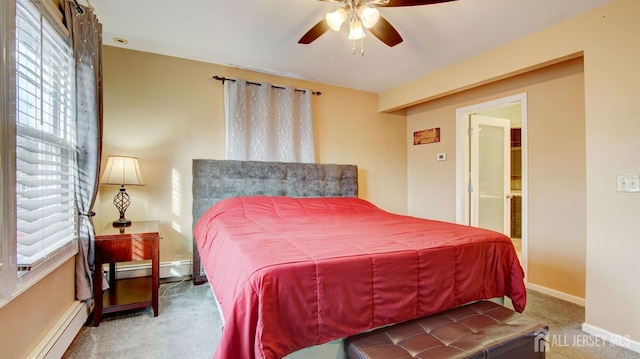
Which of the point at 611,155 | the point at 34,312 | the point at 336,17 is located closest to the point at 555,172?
the point at 611,155

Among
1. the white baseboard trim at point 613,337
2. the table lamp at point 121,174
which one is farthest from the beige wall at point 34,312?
the white baseboard trim at point 613,337

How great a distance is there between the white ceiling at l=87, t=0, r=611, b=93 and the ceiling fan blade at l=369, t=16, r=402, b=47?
10.1 inches

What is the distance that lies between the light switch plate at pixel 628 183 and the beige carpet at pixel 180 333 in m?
1.08

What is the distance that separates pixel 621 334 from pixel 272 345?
97.7 inches

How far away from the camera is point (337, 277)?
129 centimetres

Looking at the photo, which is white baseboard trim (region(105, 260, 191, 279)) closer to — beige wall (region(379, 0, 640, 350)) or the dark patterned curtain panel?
the dark patterned curtain panel

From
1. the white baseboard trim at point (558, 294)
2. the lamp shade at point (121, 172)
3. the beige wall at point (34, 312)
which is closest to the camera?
the beige wall at point (34, 312)

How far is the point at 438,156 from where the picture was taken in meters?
4.07

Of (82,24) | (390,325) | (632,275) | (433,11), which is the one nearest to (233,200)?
(82,24)

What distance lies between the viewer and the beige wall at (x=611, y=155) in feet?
Answer: 6.44

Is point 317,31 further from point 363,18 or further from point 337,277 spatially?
point 337,277

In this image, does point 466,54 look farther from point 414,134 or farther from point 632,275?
point 632,275

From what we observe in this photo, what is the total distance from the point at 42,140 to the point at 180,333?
1499mm

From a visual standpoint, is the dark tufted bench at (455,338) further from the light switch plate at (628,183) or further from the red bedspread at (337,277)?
the light switch plate at (628,183)
